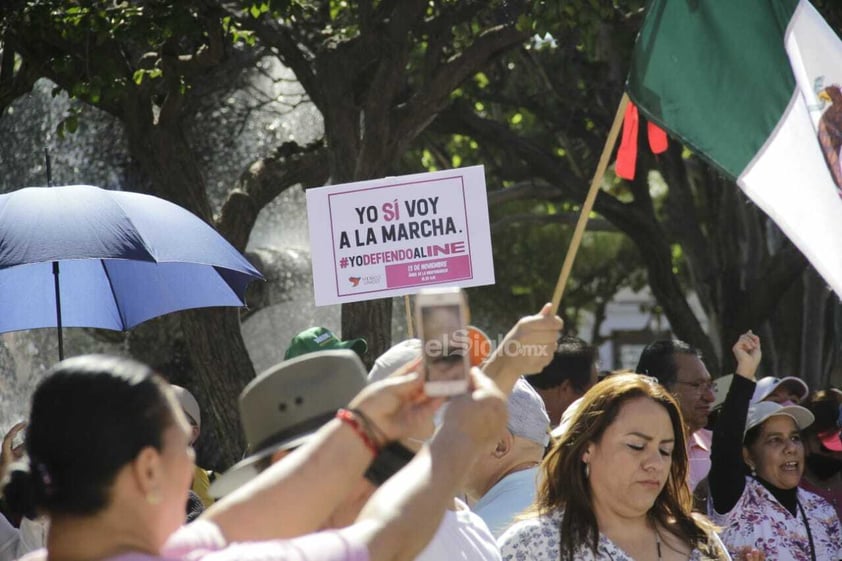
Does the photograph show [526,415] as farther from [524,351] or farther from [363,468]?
[363,468]

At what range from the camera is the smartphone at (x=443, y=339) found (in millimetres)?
2098

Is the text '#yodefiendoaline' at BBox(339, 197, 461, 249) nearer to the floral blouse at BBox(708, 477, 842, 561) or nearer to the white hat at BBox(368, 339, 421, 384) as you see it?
the floral blouse at BBox(708, 477, 842, 561)

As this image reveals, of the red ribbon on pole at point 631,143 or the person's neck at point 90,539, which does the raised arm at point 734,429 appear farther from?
the person's neck at point 90,539

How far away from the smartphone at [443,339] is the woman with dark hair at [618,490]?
1850mm

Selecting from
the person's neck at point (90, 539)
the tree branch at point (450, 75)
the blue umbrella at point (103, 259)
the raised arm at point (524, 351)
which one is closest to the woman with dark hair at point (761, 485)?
the blue umbrella at point (103, 259)

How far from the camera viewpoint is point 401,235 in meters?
5.71

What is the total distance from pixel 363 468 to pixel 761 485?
11.0ft

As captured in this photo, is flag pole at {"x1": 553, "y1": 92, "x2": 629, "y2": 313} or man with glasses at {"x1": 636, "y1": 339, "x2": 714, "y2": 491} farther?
man with glasses at {"x1": 636, "y1": 339, "x2": 714, "y2": 491}

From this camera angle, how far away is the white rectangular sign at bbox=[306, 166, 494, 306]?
5652 mm

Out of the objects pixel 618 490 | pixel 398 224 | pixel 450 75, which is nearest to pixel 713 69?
pixel 618 490

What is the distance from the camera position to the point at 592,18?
8195 mm

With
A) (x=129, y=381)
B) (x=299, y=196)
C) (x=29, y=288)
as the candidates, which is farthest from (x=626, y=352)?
(x=129, y=381)

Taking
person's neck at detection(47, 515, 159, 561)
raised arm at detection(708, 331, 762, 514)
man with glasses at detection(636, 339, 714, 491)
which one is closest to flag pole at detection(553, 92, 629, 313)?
person's neck at detection(47, 515, 159, 561)

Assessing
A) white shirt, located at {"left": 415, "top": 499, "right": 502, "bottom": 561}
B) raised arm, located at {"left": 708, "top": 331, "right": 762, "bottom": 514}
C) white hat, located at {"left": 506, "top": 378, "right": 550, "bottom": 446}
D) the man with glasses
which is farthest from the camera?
the man with glasses
